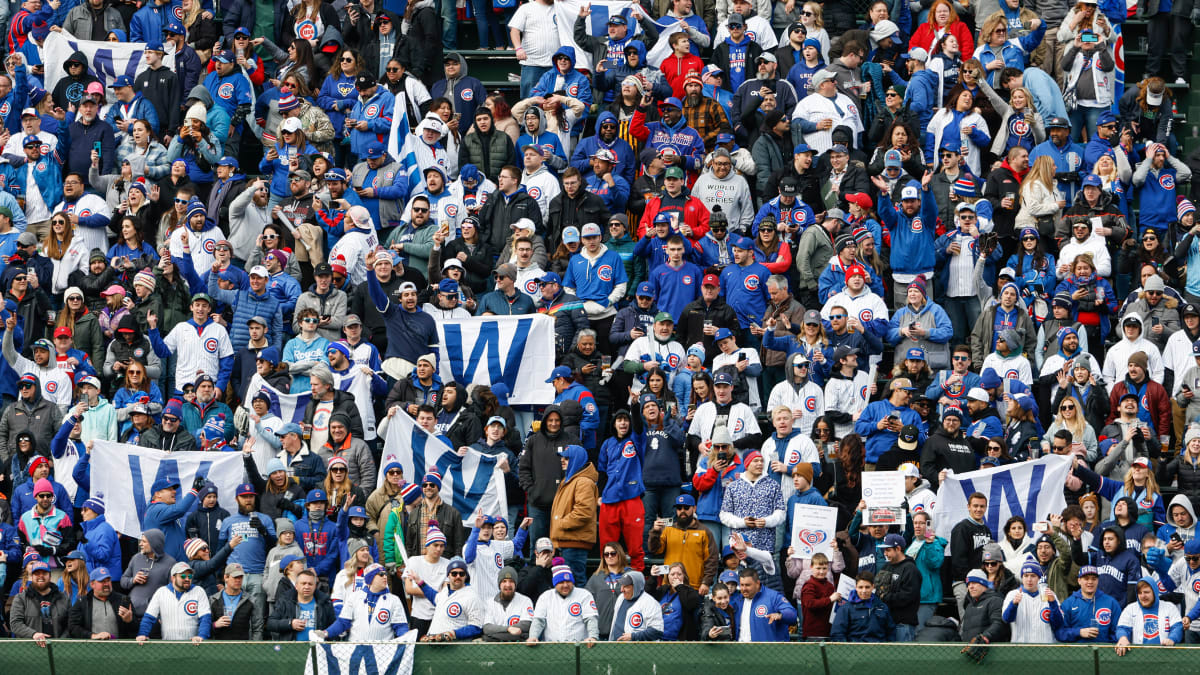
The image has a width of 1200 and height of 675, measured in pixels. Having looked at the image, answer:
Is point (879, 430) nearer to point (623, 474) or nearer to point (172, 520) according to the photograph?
point (623, 474)

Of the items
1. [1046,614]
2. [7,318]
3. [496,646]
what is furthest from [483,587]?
[7,318]

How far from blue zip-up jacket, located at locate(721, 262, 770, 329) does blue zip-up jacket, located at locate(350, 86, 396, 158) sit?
4875 mm

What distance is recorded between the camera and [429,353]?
22109mm

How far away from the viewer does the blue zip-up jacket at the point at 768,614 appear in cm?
1877

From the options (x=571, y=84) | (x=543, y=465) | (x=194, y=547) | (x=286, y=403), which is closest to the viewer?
(x=194, y=547)

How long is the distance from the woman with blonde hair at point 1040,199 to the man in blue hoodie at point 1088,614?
585 cm

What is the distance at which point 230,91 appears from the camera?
25.2 meters

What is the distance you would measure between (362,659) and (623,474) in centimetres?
353

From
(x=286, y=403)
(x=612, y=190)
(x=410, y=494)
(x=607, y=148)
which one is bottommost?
(x=410, y=494)

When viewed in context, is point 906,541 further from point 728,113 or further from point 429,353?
point 728,113

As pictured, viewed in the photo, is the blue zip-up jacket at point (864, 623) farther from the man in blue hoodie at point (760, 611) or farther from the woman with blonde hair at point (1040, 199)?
the woman with blonde hair at point (1040, 199)

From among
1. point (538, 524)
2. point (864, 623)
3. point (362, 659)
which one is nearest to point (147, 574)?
point (362, 659)

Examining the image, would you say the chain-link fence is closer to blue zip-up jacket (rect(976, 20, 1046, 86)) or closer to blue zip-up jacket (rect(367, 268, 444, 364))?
blue zip-up jacket (rect(367, 268, 444, 364))

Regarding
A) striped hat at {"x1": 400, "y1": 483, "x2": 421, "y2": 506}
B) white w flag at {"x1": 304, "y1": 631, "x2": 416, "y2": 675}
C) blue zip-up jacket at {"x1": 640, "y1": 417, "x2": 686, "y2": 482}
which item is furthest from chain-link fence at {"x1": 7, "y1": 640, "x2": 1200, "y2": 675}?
blue zip-up jacket at {"x1": 640, "y1": 417, "x2": 686, "y2": 482}
